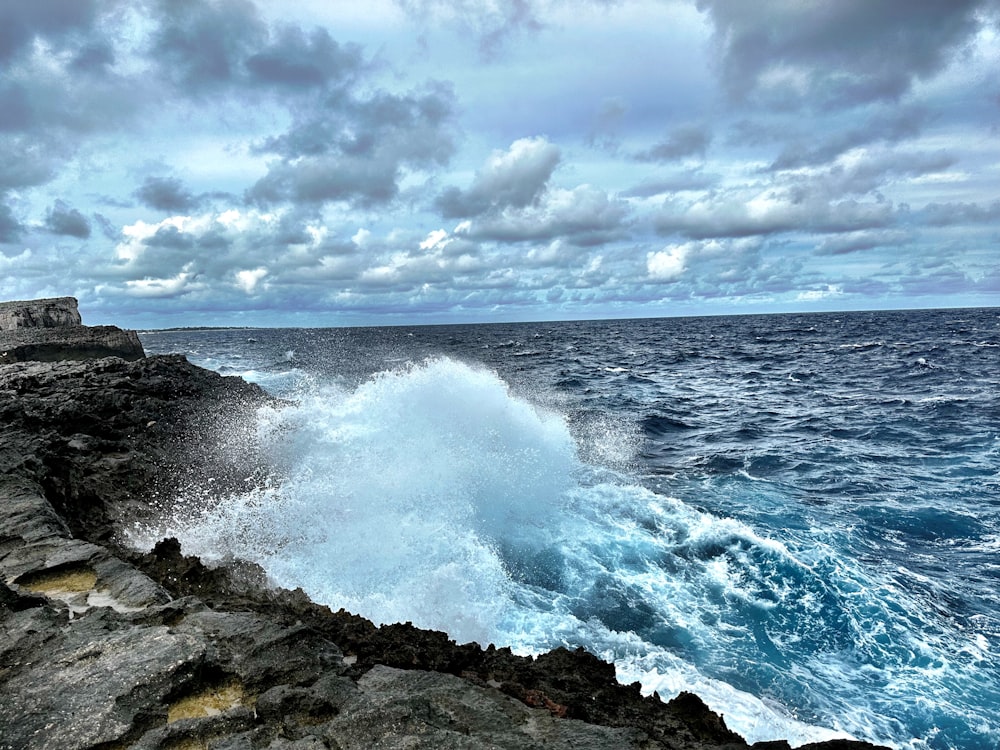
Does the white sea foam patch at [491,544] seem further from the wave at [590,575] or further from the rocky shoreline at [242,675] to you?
the rocky shoreline at [242,675]

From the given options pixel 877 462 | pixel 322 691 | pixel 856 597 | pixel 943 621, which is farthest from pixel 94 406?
pixel 877 462

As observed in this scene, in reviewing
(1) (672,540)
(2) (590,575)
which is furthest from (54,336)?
(1) (672,540)

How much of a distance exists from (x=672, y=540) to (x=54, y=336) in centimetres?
2705

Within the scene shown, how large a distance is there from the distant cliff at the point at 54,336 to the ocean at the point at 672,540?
13930 millimetres

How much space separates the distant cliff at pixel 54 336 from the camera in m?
22.6

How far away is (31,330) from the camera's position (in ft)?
82.7

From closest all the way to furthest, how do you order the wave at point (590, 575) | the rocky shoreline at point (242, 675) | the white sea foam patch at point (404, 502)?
the rocky shoreline at point (242, 675), the wave at point (590, 575), the white sea foam patch at point (404, 502)

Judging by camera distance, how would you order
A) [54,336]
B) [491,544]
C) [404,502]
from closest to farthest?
1. [491,544]
2. [404,502]
3. [54,336]

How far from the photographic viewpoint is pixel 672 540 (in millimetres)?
10656

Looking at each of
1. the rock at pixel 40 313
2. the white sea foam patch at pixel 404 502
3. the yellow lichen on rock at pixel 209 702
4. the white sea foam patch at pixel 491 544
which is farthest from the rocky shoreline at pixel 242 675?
the rock at pixel 40 313

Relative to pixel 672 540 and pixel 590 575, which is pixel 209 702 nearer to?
pixel 590 575

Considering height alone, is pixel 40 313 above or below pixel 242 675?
above

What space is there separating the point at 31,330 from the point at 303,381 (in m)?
11.7

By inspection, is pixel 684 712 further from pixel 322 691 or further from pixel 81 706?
pixel 81 706
